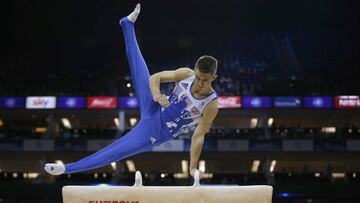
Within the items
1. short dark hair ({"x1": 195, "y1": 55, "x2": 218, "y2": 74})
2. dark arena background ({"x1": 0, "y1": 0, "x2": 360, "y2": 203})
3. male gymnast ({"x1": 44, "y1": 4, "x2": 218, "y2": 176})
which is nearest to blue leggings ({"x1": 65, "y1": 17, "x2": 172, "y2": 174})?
male gymnast ({"x1": 44, "y1": 4, "x2": 218, "y2": 176})

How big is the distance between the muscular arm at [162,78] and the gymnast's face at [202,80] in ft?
0.87

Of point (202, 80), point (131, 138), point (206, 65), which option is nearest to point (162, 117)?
point (131, 138)

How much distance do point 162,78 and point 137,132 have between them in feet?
2.24

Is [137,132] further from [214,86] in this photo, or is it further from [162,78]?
[214,86]

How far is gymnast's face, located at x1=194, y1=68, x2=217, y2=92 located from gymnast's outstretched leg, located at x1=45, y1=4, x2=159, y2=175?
632 mm

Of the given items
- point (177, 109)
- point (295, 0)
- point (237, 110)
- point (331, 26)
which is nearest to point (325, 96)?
point (237, 110)

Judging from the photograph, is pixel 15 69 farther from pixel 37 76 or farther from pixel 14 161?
pixel 14 161

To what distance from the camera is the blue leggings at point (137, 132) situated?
5.42 meters

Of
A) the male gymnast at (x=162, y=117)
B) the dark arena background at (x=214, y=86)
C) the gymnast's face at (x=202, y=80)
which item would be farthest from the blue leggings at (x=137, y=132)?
the dark arena background at (x=214, y=86)

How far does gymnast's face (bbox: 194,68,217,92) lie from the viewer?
516cm

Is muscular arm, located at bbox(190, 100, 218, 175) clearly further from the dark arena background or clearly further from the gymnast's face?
the dark arena background

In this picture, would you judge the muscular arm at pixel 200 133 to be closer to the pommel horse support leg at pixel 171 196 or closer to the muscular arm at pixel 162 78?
the muscular arm at pixel 162 78

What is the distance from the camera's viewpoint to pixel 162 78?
5.53m

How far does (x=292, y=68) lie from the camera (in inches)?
1209
